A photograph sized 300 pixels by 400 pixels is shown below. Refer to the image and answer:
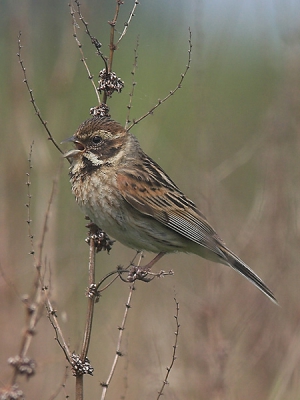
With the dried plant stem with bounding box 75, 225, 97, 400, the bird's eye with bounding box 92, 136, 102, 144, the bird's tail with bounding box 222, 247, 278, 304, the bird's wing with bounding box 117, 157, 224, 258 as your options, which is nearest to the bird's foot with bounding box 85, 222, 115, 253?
the dried plant stem with bounding box 75, 225, 97, 400

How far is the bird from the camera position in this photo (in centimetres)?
536

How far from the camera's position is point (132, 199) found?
5566 mm

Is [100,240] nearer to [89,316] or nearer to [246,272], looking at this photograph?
[89,316]

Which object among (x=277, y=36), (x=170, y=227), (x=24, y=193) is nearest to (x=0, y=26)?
(x=24, y=193)

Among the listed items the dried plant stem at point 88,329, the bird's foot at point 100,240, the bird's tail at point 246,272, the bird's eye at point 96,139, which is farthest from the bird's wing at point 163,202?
the dried plant stem at point 88,329

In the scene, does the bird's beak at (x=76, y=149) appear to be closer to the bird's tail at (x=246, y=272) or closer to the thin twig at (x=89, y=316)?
the thin twig at (x=89, y=316)

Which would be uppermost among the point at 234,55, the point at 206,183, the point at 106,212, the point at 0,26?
the point at 234,55

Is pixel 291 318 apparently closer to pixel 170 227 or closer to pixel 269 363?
pixel 269 363

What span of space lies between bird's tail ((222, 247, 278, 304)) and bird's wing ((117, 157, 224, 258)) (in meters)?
0.11

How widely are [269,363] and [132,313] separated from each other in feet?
7.32

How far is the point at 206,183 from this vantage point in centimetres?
650

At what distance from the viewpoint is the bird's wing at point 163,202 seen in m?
5.62

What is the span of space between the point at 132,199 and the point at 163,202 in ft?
1.44

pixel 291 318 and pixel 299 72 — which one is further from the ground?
pixel 299 72
